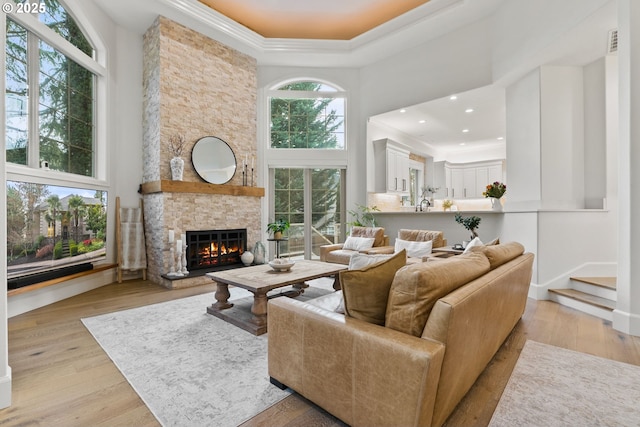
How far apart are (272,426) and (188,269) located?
13.0 ft

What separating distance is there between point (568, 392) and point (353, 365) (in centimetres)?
153

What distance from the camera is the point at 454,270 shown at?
170cm

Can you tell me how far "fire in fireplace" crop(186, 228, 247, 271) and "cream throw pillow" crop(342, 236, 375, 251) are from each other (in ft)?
6.31

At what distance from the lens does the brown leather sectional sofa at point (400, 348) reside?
131 cm

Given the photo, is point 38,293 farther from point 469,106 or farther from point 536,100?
point 469,106

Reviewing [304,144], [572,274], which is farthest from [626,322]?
[304,144]

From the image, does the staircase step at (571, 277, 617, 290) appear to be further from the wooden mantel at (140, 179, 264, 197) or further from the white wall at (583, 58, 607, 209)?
the wooden mantel at (140, 179, 264, 197)

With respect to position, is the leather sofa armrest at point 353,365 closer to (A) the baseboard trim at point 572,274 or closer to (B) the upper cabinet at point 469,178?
(A) the baseboard trim at point 572,274

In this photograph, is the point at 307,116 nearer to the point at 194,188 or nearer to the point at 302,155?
the point at 302,155

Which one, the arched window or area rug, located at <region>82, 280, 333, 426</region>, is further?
the arched window

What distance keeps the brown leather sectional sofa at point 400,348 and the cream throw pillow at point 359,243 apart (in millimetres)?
3481

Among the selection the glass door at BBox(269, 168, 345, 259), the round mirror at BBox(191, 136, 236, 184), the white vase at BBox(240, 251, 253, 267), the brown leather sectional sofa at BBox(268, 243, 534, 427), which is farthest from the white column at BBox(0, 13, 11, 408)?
the glass door at BBox(269, 168, 345, 259)

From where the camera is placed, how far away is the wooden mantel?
4.73 metres

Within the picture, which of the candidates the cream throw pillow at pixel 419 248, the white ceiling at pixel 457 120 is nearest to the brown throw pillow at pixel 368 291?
the cream throw pillow at pixel 419 248
